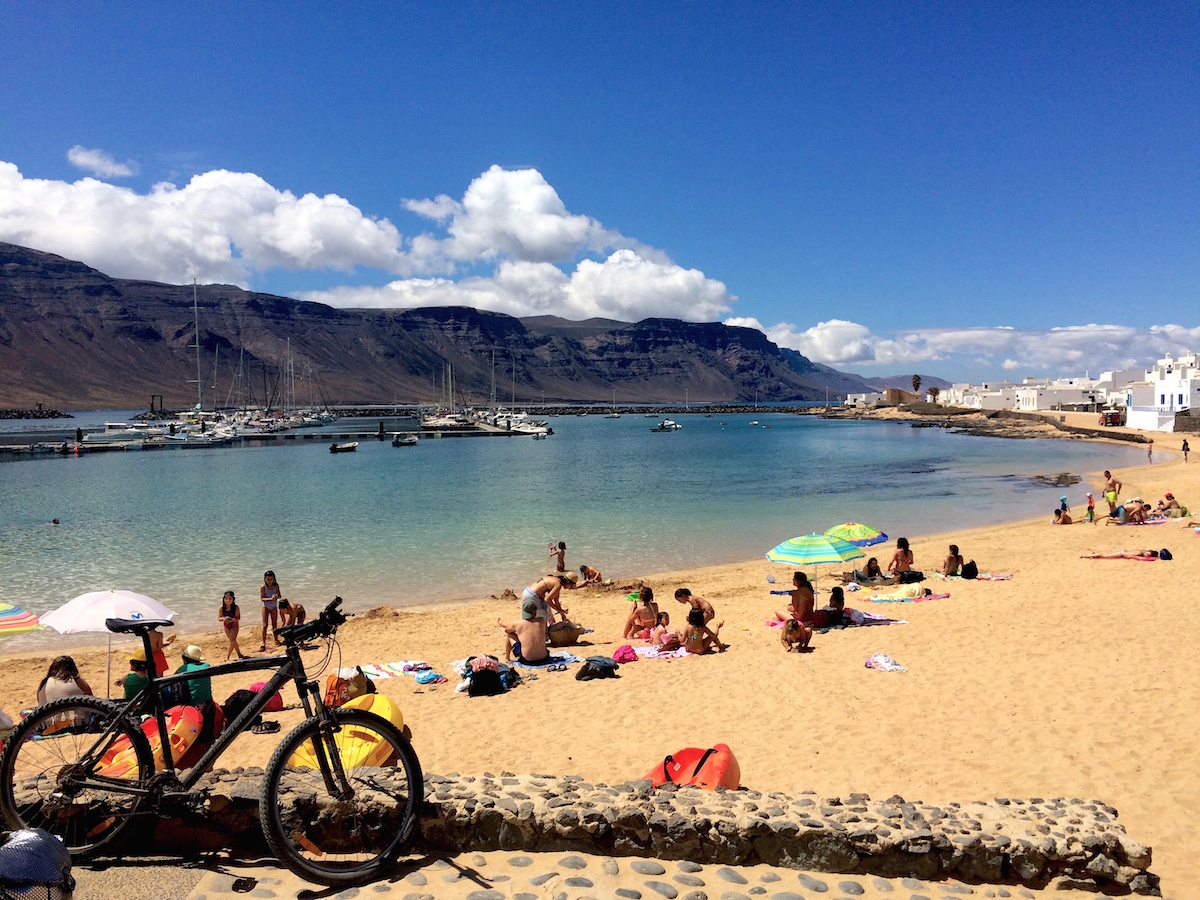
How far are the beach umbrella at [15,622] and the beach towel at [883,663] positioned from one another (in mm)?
11770

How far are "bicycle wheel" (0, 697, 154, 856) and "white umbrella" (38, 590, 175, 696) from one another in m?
5.66

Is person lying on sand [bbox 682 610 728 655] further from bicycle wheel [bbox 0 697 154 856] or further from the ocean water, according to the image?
the ocean water

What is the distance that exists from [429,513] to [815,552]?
78.3 ft

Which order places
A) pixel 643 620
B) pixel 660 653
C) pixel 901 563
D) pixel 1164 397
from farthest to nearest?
pixel 1164 397, pixel 901 563, pixel 643 620, pixel 660 653

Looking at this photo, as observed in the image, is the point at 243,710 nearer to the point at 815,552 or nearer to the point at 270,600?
the point at 270,600

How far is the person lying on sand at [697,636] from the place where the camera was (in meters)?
12.0

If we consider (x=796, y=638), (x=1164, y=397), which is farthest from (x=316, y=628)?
(x=1164, y=397)

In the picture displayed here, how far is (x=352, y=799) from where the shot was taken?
14.7ft

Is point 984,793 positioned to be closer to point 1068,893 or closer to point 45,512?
point 1068,893

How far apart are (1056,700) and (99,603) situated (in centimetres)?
1237

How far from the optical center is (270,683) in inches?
170

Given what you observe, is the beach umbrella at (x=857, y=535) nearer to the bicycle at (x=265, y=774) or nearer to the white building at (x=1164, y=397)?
the bicycle at (x=265, y=774)

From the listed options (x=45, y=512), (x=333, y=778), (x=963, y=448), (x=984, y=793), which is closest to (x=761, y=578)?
(x=984, y=793)

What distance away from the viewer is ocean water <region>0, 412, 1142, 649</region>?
71.3 feet
